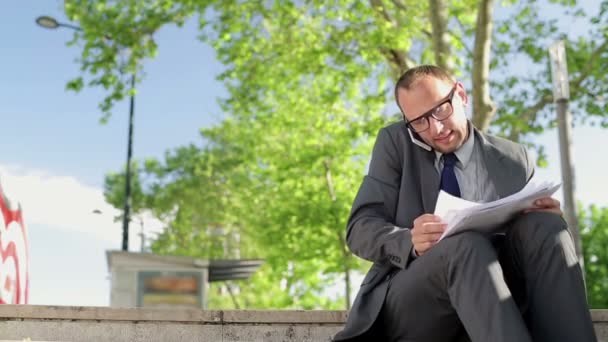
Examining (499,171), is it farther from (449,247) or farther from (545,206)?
(449,247)

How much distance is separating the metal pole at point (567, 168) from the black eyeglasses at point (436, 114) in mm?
5859

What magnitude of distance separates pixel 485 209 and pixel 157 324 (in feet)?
6.75

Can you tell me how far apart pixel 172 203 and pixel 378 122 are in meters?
22.3

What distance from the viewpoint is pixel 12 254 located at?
5.12 metres

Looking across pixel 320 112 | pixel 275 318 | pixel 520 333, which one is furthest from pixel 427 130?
pixel 320 112

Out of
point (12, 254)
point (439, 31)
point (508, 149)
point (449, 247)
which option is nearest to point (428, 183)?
point (508, 149)

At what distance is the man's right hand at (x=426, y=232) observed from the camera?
9.78ft

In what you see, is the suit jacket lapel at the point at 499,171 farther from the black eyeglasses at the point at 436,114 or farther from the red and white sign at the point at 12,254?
the red and white sign at the point at 12,254

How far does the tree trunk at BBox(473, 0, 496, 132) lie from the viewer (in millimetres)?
12422

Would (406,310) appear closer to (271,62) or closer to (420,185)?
(420,185)

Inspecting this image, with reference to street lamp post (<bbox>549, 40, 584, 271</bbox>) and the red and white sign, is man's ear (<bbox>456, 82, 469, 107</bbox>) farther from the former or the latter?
street lamp post (<bbox>549, 40, 584, 271</bbox>)

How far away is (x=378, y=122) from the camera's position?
15.3 m

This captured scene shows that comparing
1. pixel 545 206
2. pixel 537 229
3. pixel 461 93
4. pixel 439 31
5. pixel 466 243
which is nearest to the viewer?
pixel 466 243

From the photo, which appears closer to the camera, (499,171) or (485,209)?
(485,209)
